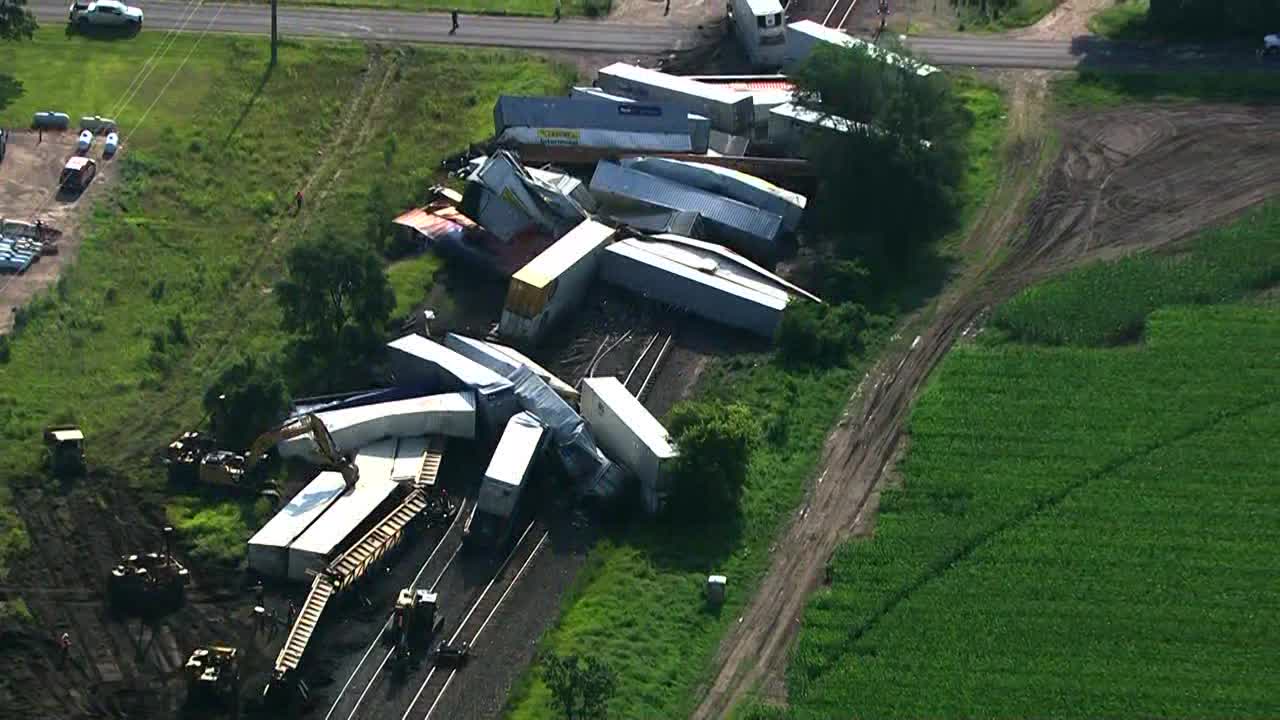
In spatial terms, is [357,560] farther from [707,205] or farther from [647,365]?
[707,205]

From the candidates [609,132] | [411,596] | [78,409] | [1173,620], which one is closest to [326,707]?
[411,596]

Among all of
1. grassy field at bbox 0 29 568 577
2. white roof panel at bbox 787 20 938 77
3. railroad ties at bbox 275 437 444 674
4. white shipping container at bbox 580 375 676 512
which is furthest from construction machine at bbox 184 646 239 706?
white roof panel at bbox 787 20 938 77

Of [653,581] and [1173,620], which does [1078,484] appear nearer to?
[1173,620]

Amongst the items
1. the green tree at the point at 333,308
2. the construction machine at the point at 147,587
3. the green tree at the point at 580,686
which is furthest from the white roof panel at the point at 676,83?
the green tree at the point at 580,686

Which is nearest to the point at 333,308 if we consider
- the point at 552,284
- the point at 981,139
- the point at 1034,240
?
the point at 552,284

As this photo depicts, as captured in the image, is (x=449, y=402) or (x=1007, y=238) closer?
(x=449, y=402)

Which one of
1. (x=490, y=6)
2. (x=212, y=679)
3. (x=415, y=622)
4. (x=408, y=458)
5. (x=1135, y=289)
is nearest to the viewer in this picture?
(x=212, y=679)

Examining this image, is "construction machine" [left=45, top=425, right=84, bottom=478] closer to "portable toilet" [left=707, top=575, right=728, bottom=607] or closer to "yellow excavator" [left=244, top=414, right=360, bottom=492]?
"yellow excavator" [left=244, top=414, right=360, bottom=492]
